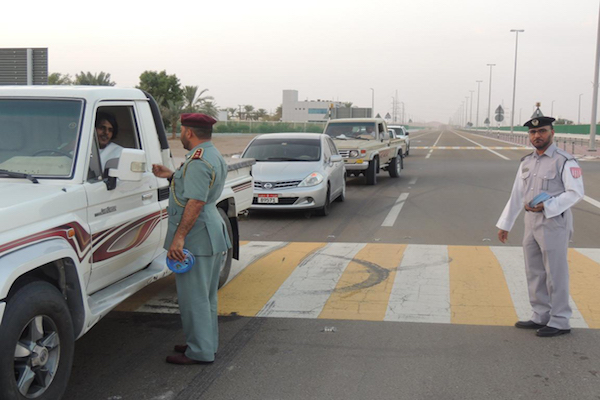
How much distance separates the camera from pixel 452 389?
427cm

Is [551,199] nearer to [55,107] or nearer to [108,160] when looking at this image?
[108,160]

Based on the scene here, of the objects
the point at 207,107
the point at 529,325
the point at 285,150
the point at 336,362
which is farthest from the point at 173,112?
the point at 336,362

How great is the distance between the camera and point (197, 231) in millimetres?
4551

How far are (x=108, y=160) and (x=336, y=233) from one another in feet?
20.7

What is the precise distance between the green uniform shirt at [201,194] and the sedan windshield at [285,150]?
8408 millimetres

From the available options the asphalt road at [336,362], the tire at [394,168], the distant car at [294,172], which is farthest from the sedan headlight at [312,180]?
the tire at [394,168]

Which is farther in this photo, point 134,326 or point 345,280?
point 345,280

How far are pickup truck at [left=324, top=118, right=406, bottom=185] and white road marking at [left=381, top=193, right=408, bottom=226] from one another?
2.25 m

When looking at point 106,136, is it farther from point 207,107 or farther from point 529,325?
point 207,107

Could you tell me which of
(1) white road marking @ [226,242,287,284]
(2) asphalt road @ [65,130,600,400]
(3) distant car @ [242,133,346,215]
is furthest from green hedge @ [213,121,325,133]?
(2) asphalt road @ [65,130,600,400]

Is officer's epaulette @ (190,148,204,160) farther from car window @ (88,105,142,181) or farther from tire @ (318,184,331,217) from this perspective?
tire @ (318,184,331,217)

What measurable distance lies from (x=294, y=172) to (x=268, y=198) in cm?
76

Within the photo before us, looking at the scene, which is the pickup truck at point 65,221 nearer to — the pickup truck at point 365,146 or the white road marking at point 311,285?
the white road marking at point 311,285

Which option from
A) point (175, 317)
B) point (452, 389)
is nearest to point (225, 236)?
point (175, 317)
